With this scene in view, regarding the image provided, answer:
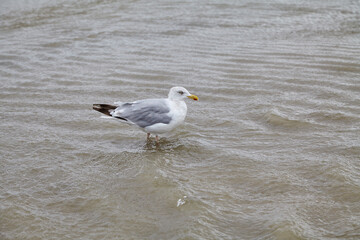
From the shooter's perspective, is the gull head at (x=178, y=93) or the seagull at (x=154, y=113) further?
the gull head at (x=178, y=93)

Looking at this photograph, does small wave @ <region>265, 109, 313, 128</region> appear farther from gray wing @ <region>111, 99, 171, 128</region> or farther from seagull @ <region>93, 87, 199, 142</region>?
gray wing @ <region>111, 99, 171, 128</region>

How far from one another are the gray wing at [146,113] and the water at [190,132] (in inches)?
14.9

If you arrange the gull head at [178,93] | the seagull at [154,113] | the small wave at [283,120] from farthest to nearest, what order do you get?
the small wave at [283,120] < the gull head at [178,93] < the seagull at [154,113]

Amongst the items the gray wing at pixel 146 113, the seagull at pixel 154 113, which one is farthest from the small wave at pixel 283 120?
the gray wing at pixel 146 113

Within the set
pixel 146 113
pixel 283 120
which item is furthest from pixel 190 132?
pixel 283 120

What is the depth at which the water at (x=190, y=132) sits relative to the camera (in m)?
4.52

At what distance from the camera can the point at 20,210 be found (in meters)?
4.70

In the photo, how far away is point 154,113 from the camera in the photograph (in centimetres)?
629

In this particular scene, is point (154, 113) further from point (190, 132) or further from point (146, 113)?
point (190, 132)

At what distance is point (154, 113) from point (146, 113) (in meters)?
0.11

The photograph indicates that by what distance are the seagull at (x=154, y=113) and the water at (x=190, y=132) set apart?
0.32 m

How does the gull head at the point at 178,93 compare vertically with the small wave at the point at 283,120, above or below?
above

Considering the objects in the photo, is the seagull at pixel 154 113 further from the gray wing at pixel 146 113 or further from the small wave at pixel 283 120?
the small wave at pixel 283 120

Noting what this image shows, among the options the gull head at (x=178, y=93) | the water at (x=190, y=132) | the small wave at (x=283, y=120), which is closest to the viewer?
the water at (x=190, y=132)
